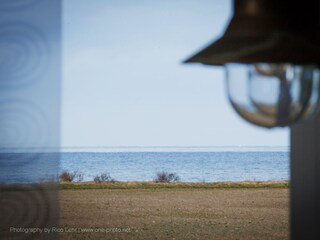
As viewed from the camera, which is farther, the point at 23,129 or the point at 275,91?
the point at 23,129

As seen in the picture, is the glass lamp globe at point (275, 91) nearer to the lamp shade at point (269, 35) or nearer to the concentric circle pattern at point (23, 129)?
the lamp shade at point (269, 35)

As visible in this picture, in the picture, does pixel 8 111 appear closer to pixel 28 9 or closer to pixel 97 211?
pixel 28 9

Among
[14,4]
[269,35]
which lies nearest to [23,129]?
[14,4]

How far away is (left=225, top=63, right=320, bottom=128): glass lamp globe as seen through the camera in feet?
1.26

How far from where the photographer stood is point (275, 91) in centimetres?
38

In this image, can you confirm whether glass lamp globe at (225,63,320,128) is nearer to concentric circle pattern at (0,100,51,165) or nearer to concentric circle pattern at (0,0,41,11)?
concentric circle pattern at (0,100,51,165)

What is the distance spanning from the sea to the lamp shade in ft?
40.8

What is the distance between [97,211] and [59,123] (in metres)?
6.33

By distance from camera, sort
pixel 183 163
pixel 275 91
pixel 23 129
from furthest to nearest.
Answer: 1. pixel 183 163
2. pixel 23 129
3. pixel 275 91

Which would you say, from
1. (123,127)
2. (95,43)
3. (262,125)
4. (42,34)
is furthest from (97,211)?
(123,127)

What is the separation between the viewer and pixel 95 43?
16969mm

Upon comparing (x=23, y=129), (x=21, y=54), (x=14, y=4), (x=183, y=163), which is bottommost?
(x=183, y=163)

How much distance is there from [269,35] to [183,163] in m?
18.4

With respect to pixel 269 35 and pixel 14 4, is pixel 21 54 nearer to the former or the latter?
pixel 14 4
